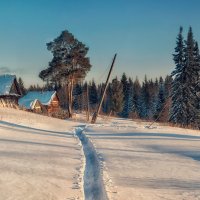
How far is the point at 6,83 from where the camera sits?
5425 centimetres

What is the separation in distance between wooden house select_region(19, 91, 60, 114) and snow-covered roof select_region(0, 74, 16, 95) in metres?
5.37

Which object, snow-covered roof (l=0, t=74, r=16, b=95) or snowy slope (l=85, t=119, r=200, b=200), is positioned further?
snow-covered roof (l=0, t=74, r=16, b=95)

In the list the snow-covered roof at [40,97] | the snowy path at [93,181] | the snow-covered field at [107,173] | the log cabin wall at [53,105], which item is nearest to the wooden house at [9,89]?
the snow-covered roof at [40,97]

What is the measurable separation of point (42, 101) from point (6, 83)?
9.79 meters

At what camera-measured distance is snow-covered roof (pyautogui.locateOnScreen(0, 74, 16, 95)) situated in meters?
53.6

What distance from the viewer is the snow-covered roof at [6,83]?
176 ft

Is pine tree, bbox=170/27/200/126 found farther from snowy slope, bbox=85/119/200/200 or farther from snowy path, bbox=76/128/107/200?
snowy path, bbox=76/128/107/200

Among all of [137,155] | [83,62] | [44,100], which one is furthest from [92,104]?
[137,155]

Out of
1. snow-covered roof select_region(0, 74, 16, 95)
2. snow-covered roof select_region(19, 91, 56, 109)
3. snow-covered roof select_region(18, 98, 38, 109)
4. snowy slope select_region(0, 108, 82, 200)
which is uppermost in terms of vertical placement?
snow-covered roof select_region(0, 74, 16, 95)

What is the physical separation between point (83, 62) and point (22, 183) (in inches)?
1746

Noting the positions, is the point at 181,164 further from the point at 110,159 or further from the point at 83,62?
the point at 83,62

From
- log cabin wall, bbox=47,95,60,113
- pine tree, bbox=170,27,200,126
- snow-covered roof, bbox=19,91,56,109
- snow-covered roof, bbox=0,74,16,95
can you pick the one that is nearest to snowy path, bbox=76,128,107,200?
pine tree, bbox=170,27,200,126

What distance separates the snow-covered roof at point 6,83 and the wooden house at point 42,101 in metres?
5.37

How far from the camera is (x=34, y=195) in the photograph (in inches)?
263
